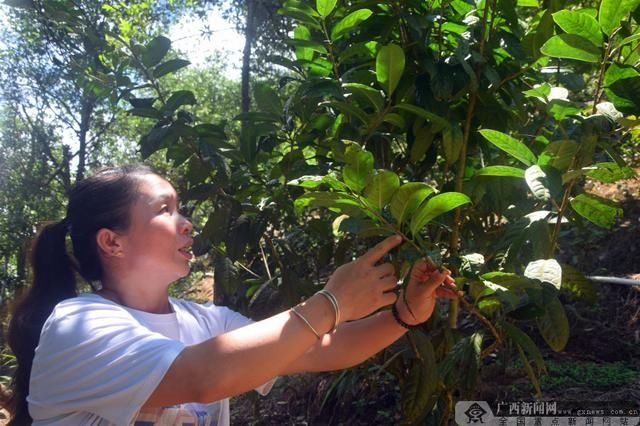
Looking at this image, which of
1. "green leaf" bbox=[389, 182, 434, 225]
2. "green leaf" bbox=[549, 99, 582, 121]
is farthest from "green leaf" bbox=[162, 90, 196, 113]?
"green leaf" bbox=[549, 99, 582, 121]

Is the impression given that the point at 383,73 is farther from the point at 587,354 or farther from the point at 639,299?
the point at 639,299

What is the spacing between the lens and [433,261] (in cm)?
130

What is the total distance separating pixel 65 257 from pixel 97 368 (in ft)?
1.84

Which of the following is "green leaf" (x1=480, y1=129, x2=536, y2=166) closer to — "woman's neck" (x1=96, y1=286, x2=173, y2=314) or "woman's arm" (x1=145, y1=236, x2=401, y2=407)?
"woman's arm" (x1=145, y1=236, x2=401, y2=407)

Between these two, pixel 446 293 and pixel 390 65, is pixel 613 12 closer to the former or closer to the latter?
pixel 390 65

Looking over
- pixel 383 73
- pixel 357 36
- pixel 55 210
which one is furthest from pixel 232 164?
pixel 55 210

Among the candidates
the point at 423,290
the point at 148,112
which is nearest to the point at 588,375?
the point at 423,290

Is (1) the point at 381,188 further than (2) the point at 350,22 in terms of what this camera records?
No

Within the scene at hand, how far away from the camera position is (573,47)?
1.37m

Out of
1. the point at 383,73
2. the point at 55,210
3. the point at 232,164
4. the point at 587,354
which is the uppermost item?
the point at 383,73

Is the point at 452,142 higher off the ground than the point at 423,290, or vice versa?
the point at 452,142

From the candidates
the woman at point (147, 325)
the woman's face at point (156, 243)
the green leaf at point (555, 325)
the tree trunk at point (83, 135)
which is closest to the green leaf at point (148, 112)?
the woman at point (147, 325)

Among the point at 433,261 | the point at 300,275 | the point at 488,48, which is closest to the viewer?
the point at 433,261

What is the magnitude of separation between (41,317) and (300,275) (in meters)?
0.93
